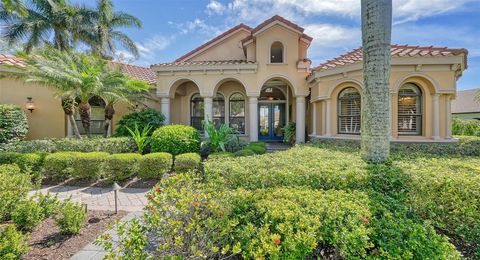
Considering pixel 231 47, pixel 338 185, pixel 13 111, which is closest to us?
pixel 338 185

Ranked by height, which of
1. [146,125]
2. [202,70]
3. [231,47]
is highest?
[231,47]

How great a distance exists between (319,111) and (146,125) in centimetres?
940

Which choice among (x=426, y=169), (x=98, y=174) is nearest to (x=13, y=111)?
(x=98, y=174)

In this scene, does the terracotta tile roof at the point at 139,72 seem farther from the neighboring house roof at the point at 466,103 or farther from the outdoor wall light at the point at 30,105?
the neighboring house roof at the point at 466,103

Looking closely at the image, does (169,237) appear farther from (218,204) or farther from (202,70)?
(202,70)

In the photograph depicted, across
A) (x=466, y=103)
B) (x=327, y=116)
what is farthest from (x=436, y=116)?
(x=466, y=103)

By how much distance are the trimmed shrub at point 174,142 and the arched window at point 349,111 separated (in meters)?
7.05

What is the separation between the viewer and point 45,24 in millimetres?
16766

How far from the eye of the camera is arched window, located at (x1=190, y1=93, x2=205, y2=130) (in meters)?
14.9

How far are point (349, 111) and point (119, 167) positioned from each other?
10037 mm

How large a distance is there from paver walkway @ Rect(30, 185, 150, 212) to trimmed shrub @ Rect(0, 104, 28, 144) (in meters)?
5.33

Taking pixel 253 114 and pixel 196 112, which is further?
pixel 196 112

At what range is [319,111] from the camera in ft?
37.6

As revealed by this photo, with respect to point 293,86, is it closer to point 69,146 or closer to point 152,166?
point 152,166
